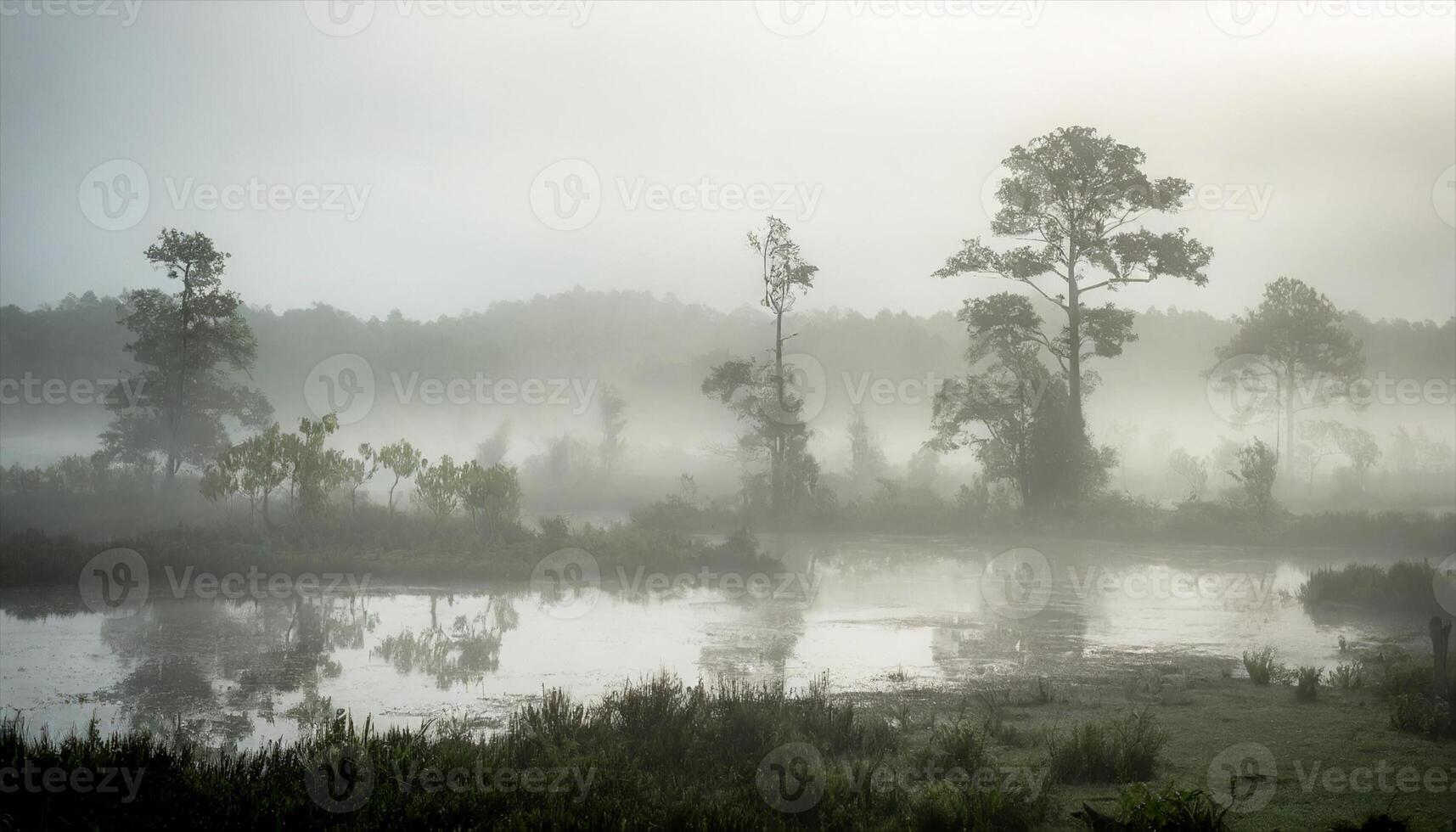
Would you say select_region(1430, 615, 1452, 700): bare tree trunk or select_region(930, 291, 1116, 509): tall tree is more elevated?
select_region(930, 291, 1116, 509): tall tree

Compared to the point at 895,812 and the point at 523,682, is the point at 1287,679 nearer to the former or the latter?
the point at 895,812

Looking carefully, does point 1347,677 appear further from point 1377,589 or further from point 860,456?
point 860,456

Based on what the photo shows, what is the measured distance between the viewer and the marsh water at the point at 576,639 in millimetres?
9992

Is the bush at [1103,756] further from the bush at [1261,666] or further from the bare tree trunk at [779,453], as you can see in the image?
the bare tree trunk at [779,453]

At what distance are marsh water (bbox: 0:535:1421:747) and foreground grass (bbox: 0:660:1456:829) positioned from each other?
1504mm

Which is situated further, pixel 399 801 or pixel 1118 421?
pixel 1118 421

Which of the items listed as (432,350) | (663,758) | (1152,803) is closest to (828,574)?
(663,758)

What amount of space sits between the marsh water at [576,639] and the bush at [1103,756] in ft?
11.3

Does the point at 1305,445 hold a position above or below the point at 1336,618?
above

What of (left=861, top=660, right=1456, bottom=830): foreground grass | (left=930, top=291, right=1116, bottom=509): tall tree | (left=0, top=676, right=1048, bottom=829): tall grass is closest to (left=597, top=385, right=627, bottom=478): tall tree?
(left=930, top=291, right=1116, bottom=509): tall tree

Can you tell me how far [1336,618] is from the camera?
53.1 ft

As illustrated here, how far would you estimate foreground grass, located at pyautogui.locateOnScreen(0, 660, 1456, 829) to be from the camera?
6.24m

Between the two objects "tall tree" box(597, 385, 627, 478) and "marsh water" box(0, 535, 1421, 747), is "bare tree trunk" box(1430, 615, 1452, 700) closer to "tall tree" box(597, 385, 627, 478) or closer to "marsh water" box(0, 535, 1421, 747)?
"marsh water" box(0, 535, 1421, 747)

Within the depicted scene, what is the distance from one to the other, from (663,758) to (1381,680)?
343 inches
